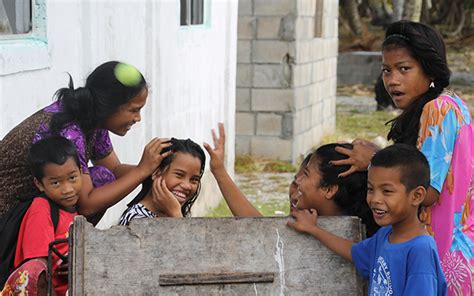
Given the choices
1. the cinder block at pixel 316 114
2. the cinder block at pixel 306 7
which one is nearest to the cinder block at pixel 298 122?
the cinder block at pixel 316 114

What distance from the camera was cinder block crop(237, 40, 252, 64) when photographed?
39.2 feet

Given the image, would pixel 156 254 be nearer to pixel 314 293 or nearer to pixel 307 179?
pixel 314 293

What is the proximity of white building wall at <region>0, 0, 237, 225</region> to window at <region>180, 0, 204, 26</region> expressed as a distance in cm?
10

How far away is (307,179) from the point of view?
3.87 metres

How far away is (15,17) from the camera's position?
5.01m

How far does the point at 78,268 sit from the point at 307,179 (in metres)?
1.06

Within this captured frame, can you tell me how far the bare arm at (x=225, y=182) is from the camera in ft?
13.0

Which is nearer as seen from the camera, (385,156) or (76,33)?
(385,156)

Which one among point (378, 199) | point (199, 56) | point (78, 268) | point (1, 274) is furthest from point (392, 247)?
point (199, 56)

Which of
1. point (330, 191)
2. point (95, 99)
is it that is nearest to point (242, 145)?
point (95, 99)

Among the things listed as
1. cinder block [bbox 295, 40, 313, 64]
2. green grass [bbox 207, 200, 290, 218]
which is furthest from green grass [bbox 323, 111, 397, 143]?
green grass [bbox 207, 200, 290, 218]

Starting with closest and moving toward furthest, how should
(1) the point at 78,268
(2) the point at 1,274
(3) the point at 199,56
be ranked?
1. (1) the point at 78,268
2. (2) the point at 1,274
3. (3) the point at 199,56

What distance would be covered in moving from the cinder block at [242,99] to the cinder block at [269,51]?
15.4 inches

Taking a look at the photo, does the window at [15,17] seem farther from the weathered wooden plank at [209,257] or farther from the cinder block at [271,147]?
the cinder block at [271,147]
